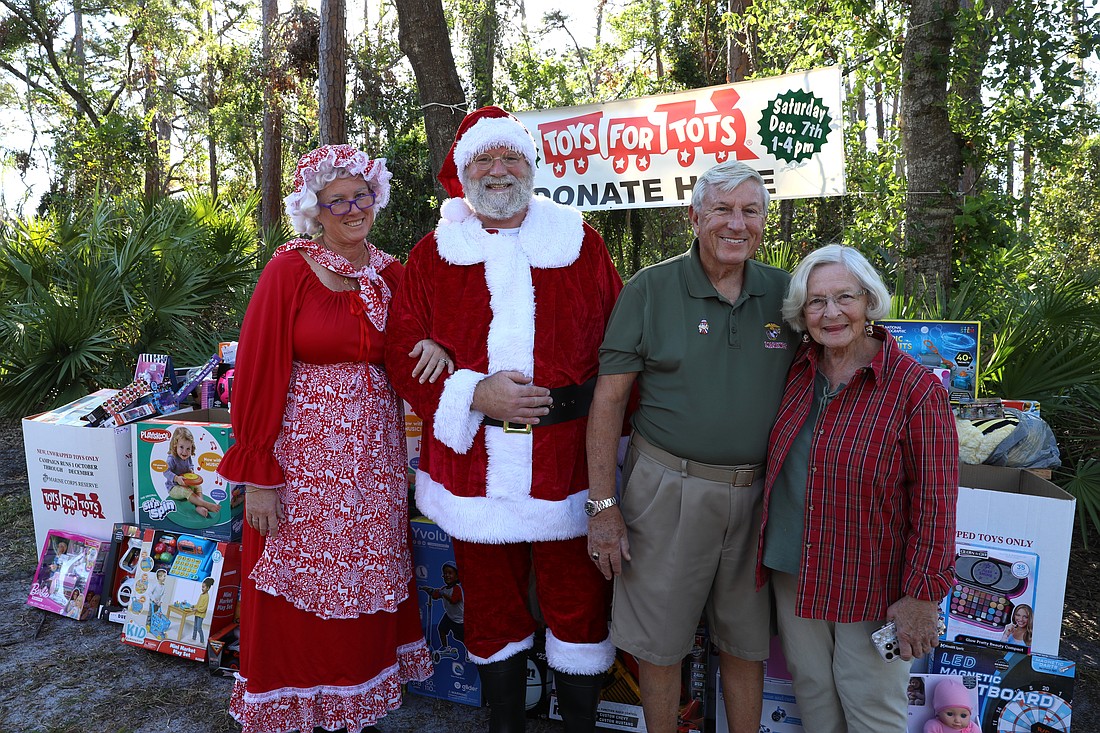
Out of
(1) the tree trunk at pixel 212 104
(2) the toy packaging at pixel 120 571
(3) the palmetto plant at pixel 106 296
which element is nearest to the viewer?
(2) the toy packaging at pixel 120 571

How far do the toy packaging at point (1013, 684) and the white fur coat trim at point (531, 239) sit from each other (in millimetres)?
1755

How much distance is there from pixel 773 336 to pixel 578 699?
1319 millimetres

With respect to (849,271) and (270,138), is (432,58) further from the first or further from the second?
(270,138)

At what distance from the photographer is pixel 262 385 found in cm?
235

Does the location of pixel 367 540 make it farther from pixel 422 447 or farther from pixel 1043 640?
pixel 1043 640

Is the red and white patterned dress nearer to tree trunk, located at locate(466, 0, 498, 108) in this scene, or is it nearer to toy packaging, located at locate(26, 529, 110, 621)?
toy packaging, located at locate(26, 529, 110, 621)

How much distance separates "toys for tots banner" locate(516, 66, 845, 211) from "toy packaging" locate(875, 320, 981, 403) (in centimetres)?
164

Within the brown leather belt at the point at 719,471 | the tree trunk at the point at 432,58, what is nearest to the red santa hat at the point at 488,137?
the brown leather belt at the point at 719,471

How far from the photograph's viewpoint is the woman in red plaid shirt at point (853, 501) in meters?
1.88

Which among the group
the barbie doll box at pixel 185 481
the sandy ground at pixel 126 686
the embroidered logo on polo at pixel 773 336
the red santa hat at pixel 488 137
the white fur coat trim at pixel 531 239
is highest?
the red santa hat at pixel 488 137

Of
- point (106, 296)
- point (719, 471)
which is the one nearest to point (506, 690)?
point (719, 471)

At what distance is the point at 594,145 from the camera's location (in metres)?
5.16

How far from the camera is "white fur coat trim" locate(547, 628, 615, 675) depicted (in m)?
2.40

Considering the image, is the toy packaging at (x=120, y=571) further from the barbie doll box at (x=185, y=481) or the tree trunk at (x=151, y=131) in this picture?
the tree trunk at (x=151, y=131)
